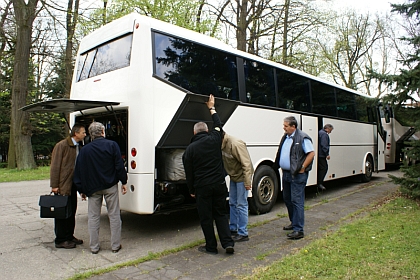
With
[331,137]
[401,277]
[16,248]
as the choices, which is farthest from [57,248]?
[331,137]

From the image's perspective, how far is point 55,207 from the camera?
16.1 feet

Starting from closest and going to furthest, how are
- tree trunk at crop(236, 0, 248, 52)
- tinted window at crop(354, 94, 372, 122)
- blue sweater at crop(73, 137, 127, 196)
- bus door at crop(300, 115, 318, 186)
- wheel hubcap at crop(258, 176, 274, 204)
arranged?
blue sweater at crop(73, 137, 127, 196)
wheel hubcap at crop(258, 176, 274, 204)
bus door at crop(300, 115, 318, 186)
tinted window at crop(354, 94, 372, 122)
tree trunk at crop(236, 0, 248, 52)

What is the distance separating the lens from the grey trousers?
4.92m

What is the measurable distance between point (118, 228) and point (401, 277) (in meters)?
3.66

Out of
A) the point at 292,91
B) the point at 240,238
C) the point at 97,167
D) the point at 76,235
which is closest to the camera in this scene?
the point at 97,167

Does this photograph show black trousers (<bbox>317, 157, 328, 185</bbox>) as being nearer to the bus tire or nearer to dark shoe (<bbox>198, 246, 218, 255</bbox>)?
the bus tire

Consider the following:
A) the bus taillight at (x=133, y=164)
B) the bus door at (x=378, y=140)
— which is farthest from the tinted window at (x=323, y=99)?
the bus taillight at (x=133, y=164)

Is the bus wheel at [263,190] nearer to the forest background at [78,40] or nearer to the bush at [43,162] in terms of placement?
the forest background at [78,40]

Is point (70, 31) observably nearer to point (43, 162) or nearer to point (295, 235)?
point (43, 162)

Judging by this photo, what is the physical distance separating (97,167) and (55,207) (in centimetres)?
85

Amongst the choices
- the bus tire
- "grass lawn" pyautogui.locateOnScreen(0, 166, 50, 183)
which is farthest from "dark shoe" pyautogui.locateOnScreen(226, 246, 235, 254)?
"grass lawn" pyautogui.locateOnScreen(0, 166, 50, 183)

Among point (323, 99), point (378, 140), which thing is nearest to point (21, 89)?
point (323, 99)

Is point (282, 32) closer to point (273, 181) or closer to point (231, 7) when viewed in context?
point (231, 7)

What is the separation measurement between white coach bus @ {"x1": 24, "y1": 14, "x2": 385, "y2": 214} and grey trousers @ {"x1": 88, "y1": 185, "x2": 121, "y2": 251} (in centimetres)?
44
